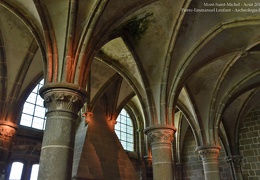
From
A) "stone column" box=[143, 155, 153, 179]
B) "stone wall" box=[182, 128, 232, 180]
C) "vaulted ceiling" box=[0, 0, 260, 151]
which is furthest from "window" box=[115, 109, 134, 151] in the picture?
"vaulted ceiling" box=[0, 0, 260, 151]

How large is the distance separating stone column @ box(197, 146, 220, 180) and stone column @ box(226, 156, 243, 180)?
404 cm

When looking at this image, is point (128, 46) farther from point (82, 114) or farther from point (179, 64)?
point (82, 114)

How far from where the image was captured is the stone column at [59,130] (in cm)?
411

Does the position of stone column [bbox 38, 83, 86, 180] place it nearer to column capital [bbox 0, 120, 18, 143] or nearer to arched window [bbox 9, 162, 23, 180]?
column capital [bbox 0, 120, 18, 143]

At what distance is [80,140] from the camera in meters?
8.81

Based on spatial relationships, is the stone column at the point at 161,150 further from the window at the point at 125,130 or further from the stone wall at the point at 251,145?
the stone wall at the point at 251,145

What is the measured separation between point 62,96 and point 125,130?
31.0ft

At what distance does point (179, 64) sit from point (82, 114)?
3.99 meters

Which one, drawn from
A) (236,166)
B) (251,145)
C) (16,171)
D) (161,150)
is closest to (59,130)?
(161,150)

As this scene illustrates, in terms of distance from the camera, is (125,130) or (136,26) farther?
(125,130)

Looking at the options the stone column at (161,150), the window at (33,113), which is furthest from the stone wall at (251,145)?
the window at (33,113)

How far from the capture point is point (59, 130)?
4402 millimetres

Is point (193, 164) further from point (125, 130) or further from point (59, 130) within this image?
point (59, 130)

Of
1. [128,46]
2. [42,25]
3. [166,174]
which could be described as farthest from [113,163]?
[42,25]
